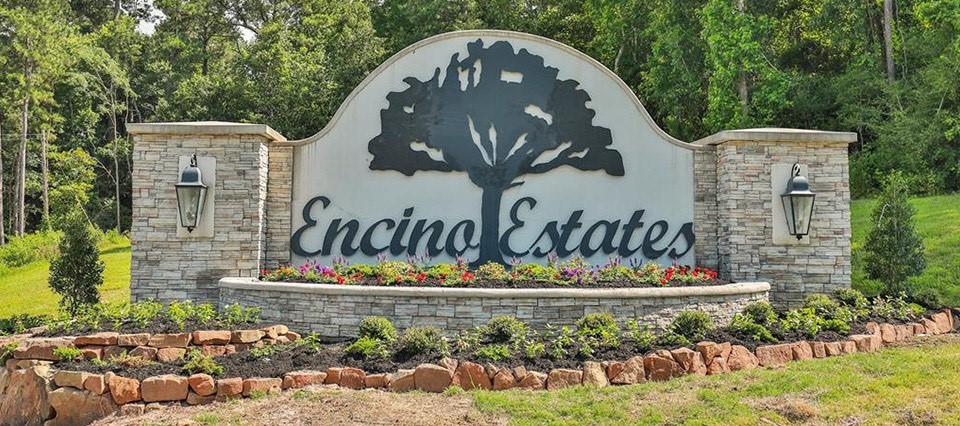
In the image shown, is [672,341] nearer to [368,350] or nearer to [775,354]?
[775,354]

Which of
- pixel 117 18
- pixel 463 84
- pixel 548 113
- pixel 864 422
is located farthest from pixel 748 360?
pixel 117 18

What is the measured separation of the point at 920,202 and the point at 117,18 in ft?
94.2

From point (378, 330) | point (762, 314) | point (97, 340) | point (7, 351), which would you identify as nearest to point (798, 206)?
point (762, 314)

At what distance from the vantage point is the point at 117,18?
2877 cm

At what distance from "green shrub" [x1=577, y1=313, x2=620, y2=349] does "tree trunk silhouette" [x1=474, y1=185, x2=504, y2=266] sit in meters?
2.51

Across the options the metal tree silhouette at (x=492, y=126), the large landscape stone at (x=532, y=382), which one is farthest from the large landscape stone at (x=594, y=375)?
the metal tree silhouette at (x=492, y=126)

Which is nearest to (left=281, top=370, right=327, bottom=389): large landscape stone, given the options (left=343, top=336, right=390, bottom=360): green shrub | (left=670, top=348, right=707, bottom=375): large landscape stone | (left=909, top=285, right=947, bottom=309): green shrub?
(left=343, top=336, right=390, bottom=360): green shrub

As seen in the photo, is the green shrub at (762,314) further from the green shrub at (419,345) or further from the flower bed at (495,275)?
the green shrub at (419,345)

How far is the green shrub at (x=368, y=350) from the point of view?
6.53m

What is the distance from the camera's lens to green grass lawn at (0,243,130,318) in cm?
1178

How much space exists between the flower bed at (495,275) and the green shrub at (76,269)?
87.4 inches

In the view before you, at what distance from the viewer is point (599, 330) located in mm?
7016

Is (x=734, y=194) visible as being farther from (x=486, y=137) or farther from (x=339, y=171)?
(x=339, y=171)

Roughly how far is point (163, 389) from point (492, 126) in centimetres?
566
